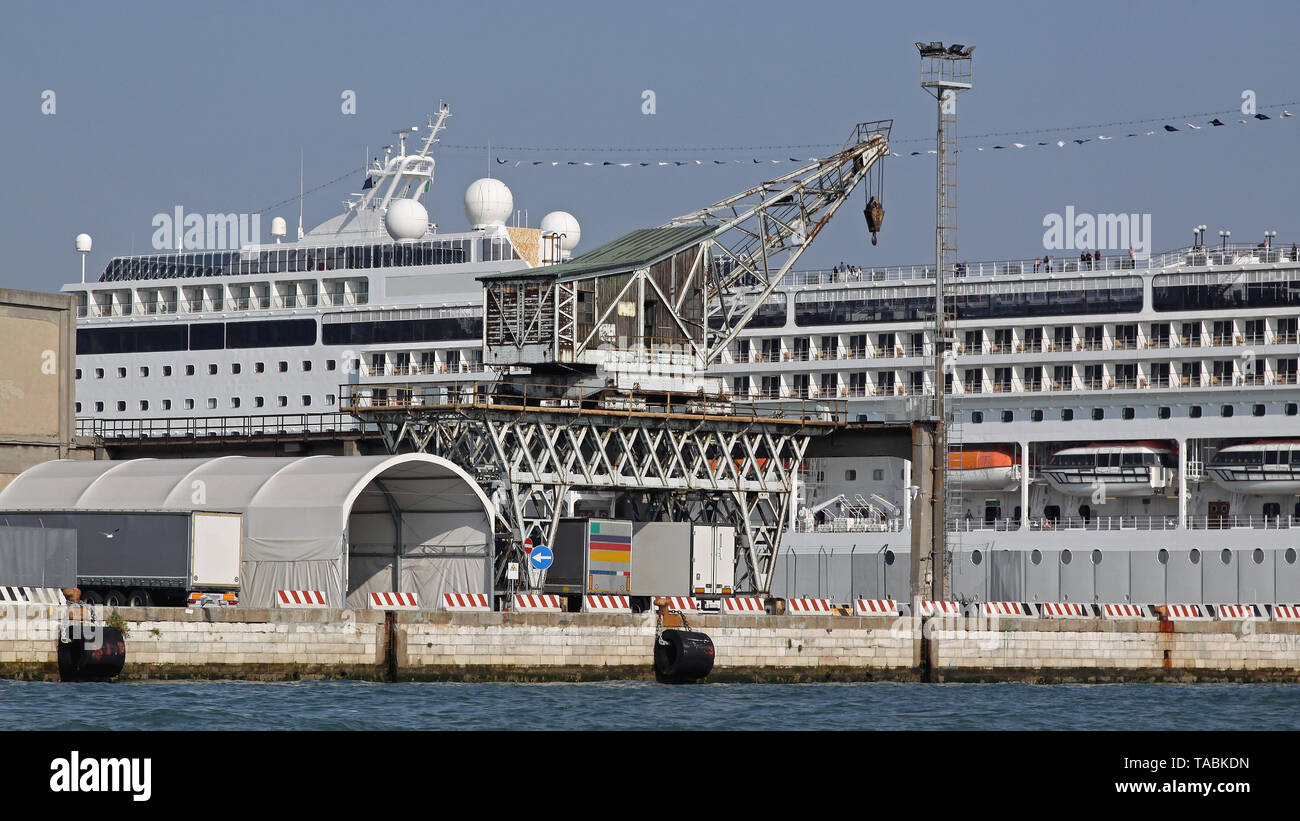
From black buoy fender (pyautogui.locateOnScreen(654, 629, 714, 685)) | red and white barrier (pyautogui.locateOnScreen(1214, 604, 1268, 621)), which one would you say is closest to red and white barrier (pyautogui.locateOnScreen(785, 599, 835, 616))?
black buoy fender (pyautogui.locateOnScreen(654, 629, 714, 685))

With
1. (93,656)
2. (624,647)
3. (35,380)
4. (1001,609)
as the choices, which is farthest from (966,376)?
(93,656)

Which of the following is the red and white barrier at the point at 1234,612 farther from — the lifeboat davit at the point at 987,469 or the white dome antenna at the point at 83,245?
the white dome antenna at the point at 83,245

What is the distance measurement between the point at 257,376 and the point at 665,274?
36888mm

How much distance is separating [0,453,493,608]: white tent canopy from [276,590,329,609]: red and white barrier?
2.21 m

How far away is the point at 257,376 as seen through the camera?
87.0 m

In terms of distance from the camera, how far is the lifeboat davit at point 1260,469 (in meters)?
68.2

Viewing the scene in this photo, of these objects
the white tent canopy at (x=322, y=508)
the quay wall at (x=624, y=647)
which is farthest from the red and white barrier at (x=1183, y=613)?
the white tent canopy at (x=322, y=508)

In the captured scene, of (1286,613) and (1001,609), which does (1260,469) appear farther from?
(1001,609)

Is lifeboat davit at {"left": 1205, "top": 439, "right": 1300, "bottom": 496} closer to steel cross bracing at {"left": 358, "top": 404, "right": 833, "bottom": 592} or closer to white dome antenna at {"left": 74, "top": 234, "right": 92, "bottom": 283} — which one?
steel cross bracing at {"left": 358, "top": 404, "right": 833, "bottom": 592}

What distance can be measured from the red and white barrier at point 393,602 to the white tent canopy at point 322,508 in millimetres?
2382

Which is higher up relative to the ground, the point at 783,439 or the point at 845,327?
the point at 845,327

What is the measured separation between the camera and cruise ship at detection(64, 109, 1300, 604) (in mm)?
69500
